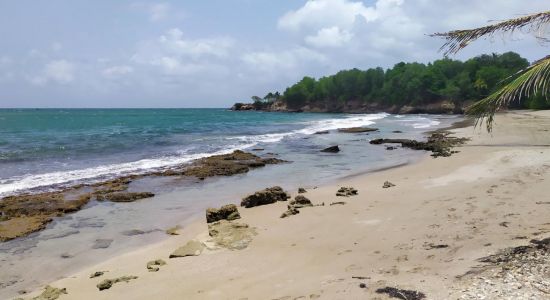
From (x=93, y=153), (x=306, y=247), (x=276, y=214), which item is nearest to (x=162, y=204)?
(x=276, y=214)

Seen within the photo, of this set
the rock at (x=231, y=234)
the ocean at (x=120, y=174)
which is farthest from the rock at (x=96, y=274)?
the rock at (x=231, y=234)

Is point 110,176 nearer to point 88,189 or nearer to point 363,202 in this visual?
point 88,189

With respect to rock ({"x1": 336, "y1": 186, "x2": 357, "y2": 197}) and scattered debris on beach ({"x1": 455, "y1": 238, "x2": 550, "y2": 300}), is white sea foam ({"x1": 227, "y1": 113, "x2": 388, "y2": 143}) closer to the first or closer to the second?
rock ({"x1": 336, "y1": 186, "x2": 357, "y2": 197})

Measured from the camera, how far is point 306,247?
299 inches

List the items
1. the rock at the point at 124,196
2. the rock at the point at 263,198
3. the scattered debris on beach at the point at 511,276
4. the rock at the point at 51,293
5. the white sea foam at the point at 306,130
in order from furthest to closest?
the white sea foam at the point at 306,130 → the rock at the point at 124,196 → the rock at the point at 263,198 → the rock at the point at 51,293 → the scattered debris on beach at the point at 511,276

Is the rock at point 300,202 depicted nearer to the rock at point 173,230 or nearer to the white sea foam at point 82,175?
the rock at point 173,230

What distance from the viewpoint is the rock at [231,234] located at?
8.05m

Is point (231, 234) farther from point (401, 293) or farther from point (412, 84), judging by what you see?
point (412, 84)

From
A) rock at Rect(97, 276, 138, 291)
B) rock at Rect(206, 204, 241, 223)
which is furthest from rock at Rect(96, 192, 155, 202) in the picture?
rock at Rect(97, 276, 138, 291)

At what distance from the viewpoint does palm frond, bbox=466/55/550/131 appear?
17.2 feet

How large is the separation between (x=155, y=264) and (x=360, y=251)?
3407 millimetres

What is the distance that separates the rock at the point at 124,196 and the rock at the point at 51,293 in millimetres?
6548

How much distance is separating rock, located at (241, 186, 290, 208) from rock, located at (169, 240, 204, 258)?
3306 millimetres

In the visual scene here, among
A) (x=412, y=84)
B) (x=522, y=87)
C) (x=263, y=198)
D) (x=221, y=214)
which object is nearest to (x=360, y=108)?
(x=412, y=84)
